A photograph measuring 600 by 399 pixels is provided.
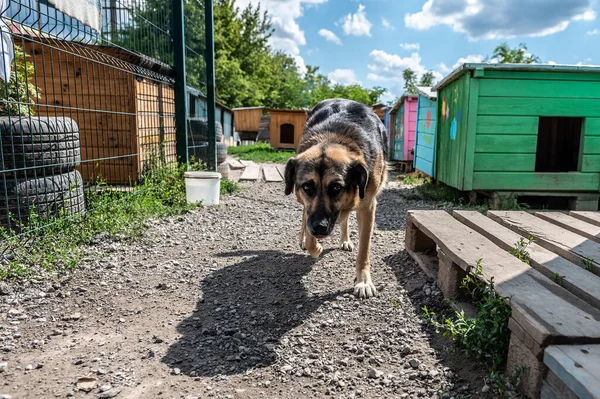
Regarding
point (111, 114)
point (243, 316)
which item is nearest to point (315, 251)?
point (243, 316)

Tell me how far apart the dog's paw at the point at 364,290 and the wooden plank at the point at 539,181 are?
12.1ft

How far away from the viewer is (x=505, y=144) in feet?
19.7

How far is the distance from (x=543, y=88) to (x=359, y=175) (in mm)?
4257

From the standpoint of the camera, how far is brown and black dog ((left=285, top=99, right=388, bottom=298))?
117 inches

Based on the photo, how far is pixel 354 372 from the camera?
2.11 metres

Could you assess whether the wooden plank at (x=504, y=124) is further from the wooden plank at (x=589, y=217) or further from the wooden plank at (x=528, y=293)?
the wooden plank at (x=528, y=293)

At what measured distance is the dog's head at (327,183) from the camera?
114 inches

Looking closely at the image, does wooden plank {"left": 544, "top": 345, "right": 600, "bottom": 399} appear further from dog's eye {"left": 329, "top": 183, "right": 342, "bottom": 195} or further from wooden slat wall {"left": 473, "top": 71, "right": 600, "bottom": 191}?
wooden slat wall {"left": 473, "top": 71, "right": 600, "bottom": 191}

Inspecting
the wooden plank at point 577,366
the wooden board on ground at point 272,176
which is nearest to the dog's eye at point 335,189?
the wooden plank at point 577,366

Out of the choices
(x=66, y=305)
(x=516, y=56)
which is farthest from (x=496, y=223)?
(x=516, y=56)

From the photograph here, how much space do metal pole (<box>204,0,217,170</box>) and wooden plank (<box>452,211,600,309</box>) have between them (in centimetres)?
484

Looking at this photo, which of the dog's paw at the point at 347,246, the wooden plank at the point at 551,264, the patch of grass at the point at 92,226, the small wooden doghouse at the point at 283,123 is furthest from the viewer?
the small wooden doghouse at the point at 283,123

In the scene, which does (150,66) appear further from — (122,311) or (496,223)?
(496,223)

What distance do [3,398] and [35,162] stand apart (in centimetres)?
260
